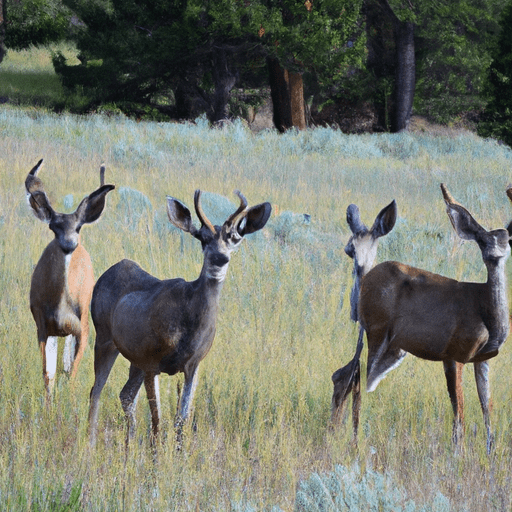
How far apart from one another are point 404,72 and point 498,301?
2510cm

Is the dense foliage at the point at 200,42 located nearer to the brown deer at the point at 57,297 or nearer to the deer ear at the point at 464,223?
the brown deer at the point at 57,297

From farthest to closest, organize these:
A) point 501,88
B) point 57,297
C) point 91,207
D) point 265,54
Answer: point 265,54 → point 501,88 → point 57,297 → point 91,207

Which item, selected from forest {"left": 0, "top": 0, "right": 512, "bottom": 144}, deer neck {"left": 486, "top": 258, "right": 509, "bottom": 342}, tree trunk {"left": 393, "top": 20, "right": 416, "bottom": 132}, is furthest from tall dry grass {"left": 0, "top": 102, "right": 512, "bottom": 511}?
tree trunk {"left": 393, "top": 20, "right": 416, "bottom": 132}

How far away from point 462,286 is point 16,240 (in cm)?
486

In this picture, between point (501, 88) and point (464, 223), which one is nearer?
point (464, 223)

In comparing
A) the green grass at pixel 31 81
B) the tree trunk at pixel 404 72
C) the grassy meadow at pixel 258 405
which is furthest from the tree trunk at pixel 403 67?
the grassy meadow at pixel 258 405

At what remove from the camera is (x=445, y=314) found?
3.01 metres

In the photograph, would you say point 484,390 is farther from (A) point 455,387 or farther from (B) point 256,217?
(B) point 256,217

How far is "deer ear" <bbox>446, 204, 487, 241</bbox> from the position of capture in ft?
9.56

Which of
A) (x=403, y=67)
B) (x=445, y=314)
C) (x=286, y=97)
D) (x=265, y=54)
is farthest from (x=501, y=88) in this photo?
(x=445, y=314)

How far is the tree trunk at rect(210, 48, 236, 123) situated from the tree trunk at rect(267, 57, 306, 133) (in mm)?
1590

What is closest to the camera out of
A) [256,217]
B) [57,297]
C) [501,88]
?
[256,217]

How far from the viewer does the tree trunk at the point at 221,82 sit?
2472cm

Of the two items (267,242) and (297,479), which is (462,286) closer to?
(297,479)
